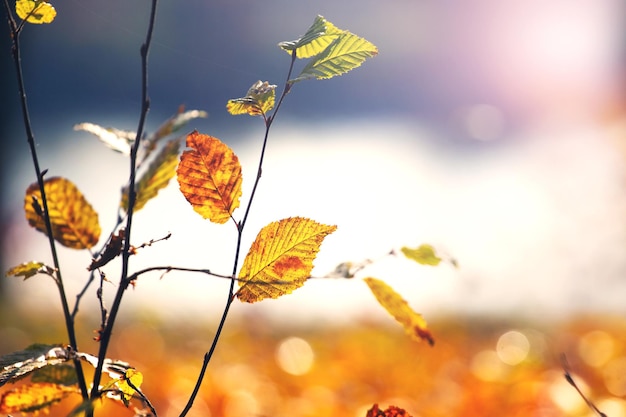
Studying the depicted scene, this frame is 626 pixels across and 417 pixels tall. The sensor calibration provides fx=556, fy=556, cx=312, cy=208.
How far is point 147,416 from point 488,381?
1.51 meters

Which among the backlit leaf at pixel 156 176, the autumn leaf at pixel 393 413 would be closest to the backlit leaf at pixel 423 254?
the autumn leaf at pixel 393 413

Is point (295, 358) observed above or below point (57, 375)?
below

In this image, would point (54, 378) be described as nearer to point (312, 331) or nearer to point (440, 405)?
point (440, 405)

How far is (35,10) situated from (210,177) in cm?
32

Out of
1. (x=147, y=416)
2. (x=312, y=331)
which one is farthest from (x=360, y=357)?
(x=147, y=416)

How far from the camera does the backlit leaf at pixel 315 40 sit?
0.64 m

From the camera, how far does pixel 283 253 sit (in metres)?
0.67

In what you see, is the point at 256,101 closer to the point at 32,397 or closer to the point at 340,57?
the point at 340,57

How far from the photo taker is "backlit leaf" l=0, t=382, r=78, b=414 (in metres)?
0.71

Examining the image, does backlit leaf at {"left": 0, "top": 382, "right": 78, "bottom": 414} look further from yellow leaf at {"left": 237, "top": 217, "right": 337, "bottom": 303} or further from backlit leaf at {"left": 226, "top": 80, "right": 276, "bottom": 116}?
backlit leaf at {"left": 226, "top": 80, "right": 276, "bottom": 116}

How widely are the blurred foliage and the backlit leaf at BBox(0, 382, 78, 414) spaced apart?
2.32ft

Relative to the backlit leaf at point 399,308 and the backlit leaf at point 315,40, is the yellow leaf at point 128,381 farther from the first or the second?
the backlit leaf at point 315,40

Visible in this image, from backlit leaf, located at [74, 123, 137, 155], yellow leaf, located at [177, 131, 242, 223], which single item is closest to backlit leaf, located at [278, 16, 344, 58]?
yellow leaf, located at [177, 131, 242, 223]

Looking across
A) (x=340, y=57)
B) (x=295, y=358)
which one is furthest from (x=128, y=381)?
(x=295, y=358)
